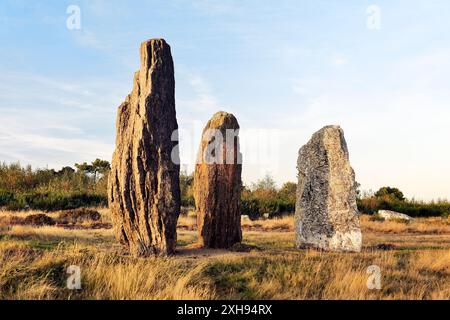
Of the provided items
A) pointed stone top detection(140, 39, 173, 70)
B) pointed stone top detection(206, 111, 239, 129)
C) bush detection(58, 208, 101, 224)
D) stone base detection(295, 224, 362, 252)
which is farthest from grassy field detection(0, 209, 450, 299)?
bush detection(58, 208, 101, 224)

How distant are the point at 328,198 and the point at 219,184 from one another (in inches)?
122

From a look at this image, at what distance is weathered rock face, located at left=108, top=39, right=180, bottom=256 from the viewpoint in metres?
11.7

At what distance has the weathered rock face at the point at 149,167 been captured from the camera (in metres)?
11.7

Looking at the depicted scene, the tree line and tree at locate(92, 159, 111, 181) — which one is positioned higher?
tree at locate(92, 159, 111, 181)

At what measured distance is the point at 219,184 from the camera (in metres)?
13.0

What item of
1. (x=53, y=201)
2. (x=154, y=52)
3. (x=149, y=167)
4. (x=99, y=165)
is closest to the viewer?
(x=149, y=167)

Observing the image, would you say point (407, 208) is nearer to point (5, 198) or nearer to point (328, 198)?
point (328, 198)

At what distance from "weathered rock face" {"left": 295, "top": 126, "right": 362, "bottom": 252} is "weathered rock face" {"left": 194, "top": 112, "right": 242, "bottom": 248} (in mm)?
2035

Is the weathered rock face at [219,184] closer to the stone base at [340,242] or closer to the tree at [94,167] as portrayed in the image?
the stone base at [340,242]

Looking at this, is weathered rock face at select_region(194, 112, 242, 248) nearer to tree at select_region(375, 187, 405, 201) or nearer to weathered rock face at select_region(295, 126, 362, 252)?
weathered rock face at select_region(295, 126, 362, 252)

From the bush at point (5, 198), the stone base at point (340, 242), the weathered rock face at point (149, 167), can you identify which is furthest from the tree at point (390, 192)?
the weathered rock face at point (149, 167)

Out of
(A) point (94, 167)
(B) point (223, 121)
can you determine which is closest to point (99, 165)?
(A) point (94, 167)
